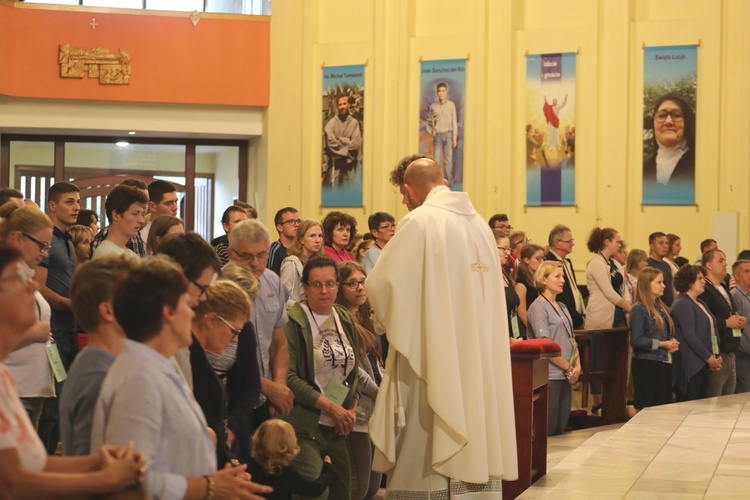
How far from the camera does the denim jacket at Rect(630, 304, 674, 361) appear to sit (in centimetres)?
1019

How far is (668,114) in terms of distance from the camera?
581 inches

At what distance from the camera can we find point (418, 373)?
530 cm

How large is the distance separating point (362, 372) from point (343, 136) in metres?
10.4

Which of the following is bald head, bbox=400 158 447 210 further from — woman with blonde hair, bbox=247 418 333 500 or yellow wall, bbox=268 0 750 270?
yellow wall, bbox=268 0 750 270

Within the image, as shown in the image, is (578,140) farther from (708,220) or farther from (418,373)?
(418,373)

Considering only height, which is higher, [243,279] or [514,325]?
[243,279]

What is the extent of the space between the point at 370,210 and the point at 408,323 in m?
10.6

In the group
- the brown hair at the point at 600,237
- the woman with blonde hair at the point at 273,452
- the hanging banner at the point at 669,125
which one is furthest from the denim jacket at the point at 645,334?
the woman with blonde hair at the point at 273,452

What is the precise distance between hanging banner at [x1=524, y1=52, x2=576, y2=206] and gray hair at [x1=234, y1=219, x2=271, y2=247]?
10.4 metres

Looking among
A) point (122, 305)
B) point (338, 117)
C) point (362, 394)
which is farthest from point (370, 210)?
point (122, 305)

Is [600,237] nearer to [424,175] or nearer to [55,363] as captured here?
[424,175]

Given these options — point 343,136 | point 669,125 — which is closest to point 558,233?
point 669,125

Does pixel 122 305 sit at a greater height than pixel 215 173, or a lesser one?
lesser

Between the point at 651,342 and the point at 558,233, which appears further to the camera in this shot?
the point at 558,233
